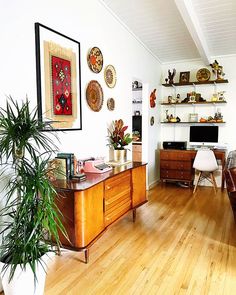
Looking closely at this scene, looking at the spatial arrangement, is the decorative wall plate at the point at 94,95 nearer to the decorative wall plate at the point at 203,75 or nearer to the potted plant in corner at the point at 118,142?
the potted plant in corner at the point at 118,142

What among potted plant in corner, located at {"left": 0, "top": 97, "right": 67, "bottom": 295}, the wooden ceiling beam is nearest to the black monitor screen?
the wooden ceiling beam

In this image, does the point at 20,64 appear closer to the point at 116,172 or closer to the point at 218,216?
the point at 116,172

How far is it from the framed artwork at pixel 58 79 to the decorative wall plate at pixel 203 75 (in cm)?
319

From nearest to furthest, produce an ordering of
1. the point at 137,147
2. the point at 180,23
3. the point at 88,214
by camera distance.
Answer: the point at 88,214, the point at 180,23, the point at 137,147

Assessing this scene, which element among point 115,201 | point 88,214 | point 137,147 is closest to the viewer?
point 88,214

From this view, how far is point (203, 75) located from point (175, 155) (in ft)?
5.63

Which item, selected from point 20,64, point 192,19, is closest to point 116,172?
point 20,64

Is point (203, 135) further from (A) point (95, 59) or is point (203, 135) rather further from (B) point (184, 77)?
(A) point (95, 59)

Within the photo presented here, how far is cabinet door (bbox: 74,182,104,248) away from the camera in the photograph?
206 centimetres

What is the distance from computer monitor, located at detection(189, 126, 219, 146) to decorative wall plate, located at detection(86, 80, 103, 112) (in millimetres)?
2655

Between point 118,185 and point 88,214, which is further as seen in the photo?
point 118,185

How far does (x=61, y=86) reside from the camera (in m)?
2.46

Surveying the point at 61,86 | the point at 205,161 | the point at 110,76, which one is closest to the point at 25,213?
the point at 61,86

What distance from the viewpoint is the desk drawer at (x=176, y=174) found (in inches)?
193
